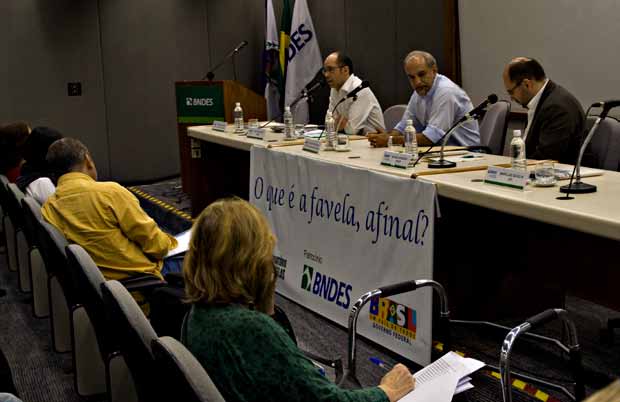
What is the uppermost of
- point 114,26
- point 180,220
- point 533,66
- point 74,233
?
point 114,26

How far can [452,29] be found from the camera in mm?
6473

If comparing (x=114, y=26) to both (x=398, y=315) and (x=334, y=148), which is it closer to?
(x=334, y=148)

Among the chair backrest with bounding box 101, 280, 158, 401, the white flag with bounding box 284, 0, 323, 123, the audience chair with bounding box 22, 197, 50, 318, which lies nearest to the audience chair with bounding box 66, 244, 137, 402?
the chair backrest with bounding box 101, 280, 158, 401

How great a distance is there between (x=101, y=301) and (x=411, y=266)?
1368 mm

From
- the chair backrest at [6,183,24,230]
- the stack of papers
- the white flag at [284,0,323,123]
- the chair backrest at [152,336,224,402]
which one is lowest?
the stack of papers

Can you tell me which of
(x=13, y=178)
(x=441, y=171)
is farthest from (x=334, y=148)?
(x=13, y=178)

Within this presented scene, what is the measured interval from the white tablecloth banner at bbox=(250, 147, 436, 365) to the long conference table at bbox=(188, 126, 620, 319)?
8 centimetres

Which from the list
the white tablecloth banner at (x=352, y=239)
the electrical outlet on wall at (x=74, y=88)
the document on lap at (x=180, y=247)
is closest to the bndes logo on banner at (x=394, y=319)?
the white tablecloth banner at (x=352, y=239)

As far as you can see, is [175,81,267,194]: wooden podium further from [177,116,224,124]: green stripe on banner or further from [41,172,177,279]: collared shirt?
[41,172,177,279]: collared shirt

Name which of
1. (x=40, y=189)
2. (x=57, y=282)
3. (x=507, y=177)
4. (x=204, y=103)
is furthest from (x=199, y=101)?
(x=507, y=177)

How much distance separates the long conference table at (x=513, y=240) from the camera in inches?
98.1

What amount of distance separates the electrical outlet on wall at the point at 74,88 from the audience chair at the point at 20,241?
12.0 feet

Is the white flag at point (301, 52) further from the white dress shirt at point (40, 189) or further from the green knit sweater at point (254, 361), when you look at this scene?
the green knit sweater at point (254, 361)

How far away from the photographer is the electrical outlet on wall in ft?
24.7
